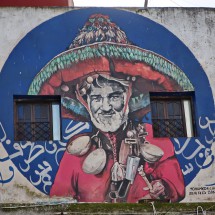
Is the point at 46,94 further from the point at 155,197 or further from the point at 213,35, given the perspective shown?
the point at 213,35

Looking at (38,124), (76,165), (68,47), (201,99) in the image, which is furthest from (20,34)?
(201,99)

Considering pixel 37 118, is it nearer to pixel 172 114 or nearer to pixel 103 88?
pixel 103 88

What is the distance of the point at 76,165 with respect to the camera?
1485 centimetres

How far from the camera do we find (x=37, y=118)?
15461mm

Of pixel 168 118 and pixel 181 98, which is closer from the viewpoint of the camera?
pixel 168 118

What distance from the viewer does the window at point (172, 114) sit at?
1574 centimetres

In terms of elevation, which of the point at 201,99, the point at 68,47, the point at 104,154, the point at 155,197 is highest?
the point at 68,47

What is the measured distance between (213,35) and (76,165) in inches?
196

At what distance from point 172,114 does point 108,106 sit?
161 cm

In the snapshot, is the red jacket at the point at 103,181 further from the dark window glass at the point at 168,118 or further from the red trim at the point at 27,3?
the red trim at the point at 27,3

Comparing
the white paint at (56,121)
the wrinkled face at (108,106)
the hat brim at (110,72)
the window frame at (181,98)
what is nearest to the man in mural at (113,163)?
the wrinkled face at (108,106)

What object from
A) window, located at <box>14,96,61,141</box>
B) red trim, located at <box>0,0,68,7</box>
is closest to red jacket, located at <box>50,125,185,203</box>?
window, located at <box>14,96,61,141</box>

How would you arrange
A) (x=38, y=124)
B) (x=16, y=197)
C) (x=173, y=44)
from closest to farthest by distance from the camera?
(x=16, y=197)
(x=38, y=124)
(x=173, y=44)

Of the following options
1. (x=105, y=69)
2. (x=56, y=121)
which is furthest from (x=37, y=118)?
(x=105, y=69)
